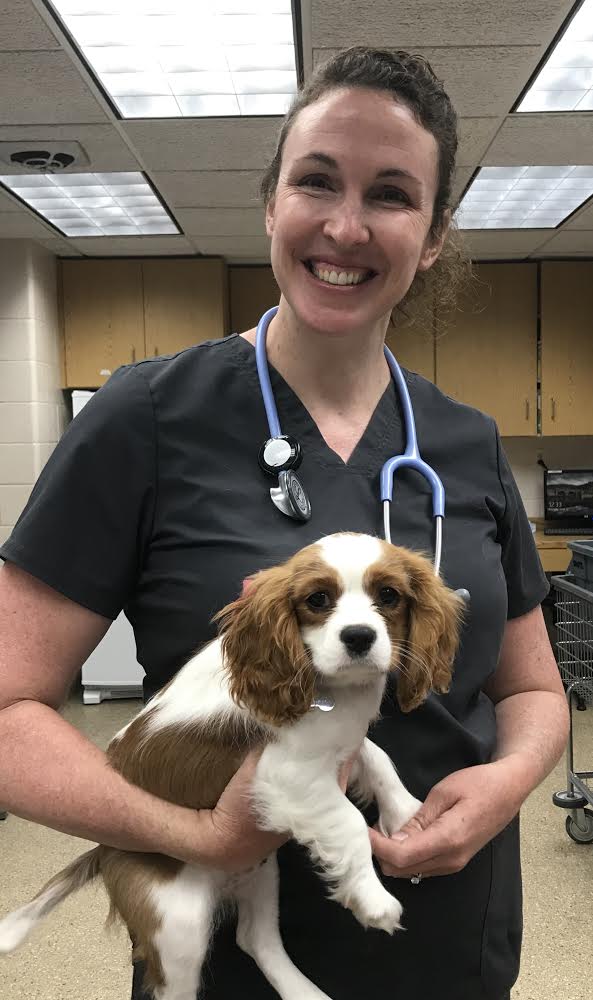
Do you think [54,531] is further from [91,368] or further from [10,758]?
[91,368]

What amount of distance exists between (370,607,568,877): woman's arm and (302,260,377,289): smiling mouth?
0.53m

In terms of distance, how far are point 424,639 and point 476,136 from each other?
308cm

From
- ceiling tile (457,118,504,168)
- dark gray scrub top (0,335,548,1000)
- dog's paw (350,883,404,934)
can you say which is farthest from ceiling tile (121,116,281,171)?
dog's paw (350,883,404,934)

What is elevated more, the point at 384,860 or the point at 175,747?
the point at 175,747

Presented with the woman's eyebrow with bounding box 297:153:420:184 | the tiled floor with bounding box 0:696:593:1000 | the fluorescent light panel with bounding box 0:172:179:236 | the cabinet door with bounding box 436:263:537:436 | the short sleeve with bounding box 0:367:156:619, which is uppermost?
the fluorescent light panel with bounding box 0:172:179:236

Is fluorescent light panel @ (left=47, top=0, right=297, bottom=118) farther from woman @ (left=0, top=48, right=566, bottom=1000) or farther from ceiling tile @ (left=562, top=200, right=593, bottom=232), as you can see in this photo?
ceiling tile @ (left=562, top=200, right=593, bottom=232)

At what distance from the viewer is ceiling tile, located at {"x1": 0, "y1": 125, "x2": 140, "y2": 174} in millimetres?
3248

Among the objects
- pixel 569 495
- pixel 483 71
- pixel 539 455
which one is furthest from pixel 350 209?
pixel 539 455

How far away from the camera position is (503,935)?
1.03 meters

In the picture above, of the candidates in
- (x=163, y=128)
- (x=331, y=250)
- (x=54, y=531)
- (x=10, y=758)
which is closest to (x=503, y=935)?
(x=10, y=758)

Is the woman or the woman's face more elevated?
the woman's face

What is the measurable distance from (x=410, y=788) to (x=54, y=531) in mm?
518

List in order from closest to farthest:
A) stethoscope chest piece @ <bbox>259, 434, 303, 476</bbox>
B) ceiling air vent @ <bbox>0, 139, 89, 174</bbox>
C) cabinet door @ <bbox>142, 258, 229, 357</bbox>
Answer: stethoscope chest piece @ <bbox>259, 434, 303, 476</bbox>, ceiling air vent @ <bbox>0, 139, 89, 174</bbox>, cabinet door @ <bbox>142, 258, 229, 357</bbox>

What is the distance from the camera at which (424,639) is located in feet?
2.64
